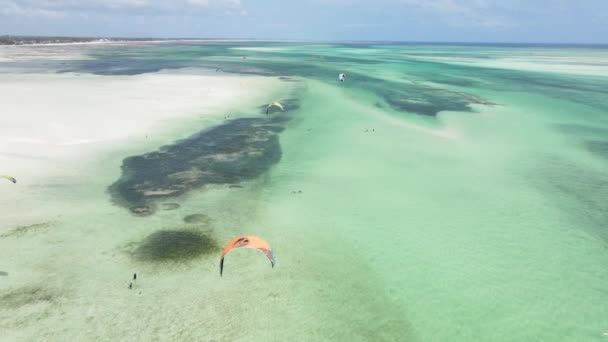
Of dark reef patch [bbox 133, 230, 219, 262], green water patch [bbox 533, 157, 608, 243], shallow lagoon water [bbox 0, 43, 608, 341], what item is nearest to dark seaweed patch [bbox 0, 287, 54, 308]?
shallow lagoon water [bbox 0, 43, 608, 341]

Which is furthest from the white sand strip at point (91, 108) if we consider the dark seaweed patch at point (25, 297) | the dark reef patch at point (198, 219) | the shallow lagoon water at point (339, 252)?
the dark seaweed patch at point (25, 297)

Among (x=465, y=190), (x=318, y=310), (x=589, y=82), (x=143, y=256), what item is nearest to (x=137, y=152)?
(x=143, y=256)

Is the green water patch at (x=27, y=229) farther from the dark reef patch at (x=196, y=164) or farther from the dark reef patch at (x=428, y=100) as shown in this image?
the dark reef patch at (x=428, y=100)

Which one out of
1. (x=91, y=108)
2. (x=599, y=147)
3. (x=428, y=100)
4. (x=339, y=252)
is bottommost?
(x=339, y=252)

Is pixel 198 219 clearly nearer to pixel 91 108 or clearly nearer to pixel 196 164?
pixel 196 164

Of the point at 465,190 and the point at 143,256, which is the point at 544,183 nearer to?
the point at 465,190

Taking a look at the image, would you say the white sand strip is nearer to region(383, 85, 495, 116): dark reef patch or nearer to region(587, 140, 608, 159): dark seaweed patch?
region(383, 85, 495, 116): dark reef patch

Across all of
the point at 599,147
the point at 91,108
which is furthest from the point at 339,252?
the point at 91,108
